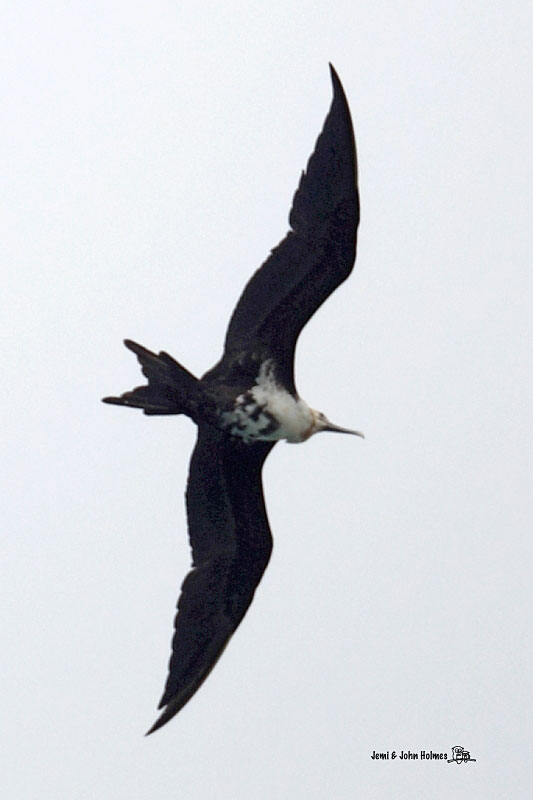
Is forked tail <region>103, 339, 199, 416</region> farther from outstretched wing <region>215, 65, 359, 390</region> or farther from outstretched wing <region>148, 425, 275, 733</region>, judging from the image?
outstretched wing <region>148, 425, 275, 733</region>

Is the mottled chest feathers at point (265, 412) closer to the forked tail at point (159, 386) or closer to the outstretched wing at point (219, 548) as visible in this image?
the outstretched wing at point (219, 548)

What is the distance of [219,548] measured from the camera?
1073cm

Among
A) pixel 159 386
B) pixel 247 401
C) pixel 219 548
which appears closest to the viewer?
pixel 159 386

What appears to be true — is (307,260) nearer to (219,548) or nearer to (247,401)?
(247,401)

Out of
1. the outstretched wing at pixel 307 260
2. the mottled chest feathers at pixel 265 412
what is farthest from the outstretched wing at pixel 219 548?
the outstretched wing at pixel 307 260

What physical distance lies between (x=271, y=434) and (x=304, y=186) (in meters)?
1.77

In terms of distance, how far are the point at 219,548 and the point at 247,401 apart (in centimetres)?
122

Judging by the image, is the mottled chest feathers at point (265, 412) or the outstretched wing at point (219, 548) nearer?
the mottled chest feathers at point (265, 412)

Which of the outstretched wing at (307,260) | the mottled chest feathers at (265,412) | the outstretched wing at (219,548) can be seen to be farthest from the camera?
the outstretched wing at (219,548)

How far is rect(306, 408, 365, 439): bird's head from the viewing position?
1064 centimetres

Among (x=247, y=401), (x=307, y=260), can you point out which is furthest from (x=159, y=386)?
(x=307, y=260)

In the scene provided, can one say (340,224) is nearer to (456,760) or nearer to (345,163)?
(345,163)

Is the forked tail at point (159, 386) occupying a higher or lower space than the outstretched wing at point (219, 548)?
higher

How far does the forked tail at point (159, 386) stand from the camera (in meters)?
9.53
